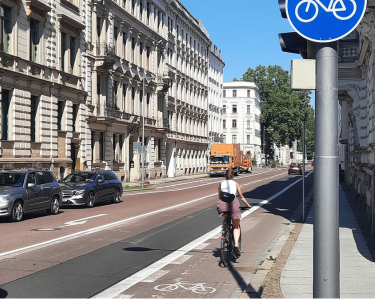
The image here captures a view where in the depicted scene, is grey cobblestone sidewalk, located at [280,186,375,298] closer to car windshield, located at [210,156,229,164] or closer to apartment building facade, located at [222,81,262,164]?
car windshield, located at [210,156,229,164]

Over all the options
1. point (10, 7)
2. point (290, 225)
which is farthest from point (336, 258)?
point (10, 7)

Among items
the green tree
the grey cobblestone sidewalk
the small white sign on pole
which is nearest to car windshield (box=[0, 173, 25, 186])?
the grey cobblestone sidewalk

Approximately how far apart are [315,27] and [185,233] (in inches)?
436

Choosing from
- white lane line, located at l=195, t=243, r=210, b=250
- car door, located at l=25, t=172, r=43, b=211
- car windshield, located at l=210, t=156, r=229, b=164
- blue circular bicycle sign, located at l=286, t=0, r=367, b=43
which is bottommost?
white lane line, located at l=195, t=243, r=210, b=250

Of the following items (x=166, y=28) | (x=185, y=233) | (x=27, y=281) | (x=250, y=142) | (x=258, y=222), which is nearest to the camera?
(x=27, y=281)

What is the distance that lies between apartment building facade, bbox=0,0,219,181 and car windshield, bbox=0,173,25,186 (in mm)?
10188

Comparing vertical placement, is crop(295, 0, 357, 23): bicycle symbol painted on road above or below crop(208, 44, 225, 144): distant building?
below

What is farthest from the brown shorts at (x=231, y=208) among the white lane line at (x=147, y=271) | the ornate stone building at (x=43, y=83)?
the ornate stone building at (x=43, y=83)

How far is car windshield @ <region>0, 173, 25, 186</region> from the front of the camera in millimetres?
18580

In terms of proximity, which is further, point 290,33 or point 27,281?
point 27,281

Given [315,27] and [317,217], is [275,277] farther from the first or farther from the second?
[315,27]

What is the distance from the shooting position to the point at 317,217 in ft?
14.3

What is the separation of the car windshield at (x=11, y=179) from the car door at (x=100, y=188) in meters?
5.33

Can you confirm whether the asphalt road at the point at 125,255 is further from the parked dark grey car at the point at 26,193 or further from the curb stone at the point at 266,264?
the parked dark grey car at the point at 26,193
